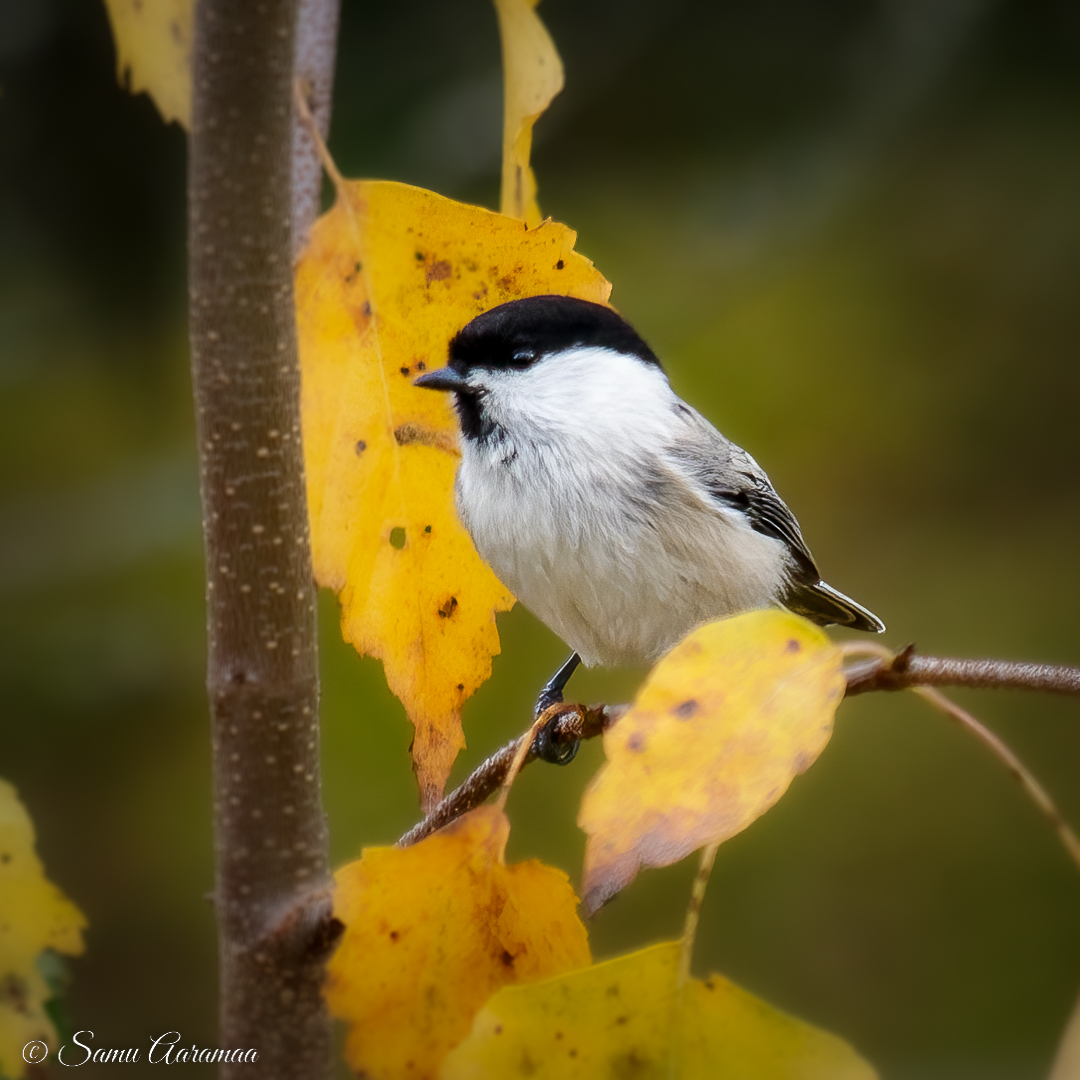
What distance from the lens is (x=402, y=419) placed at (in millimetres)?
430

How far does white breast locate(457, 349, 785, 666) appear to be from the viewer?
Result: 602 millimetres

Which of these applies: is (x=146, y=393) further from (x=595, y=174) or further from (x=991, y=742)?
(x=991, y=742)

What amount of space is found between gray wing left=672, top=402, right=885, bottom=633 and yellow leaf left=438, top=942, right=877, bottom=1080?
38 centimetres

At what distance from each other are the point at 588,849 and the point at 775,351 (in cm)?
106

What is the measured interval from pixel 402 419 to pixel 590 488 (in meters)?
0.19

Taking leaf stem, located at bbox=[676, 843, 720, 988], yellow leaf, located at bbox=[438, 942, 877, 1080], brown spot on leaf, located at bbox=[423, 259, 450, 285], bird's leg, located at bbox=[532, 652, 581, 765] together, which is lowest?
bird's leg, located at bbox=[532, 652, 581, 765]

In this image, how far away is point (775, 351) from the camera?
1272 mm

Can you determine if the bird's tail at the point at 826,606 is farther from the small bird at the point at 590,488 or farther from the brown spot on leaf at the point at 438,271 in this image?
the brown spot on leaf at the point at 438,271


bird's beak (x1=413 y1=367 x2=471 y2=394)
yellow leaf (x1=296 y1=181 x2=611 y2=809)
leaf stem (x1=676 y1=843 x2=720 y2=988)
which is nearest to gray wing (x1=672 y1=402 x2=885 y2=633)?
bird's beak (x1=413 y1=367 x2=471 y2=394)

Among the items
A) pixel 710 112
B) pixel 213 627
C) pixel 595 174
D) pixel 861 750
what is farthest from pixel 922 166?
pixel 213 627

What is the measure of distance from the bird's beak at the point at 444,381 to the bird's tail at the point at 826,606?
30 centimetres

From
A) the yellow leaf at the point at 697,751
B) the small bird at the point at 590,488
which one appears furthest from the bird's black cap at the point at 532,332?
the yellow leaf at the point at 697,751

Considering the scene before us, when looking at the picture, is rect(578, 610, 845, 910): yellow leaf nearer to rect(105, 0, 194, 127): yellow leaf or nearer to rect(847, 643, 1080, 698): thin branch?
rect(847, 643, 1080, 698): thin branch

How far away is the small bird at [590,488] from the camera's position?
23.7 inches
